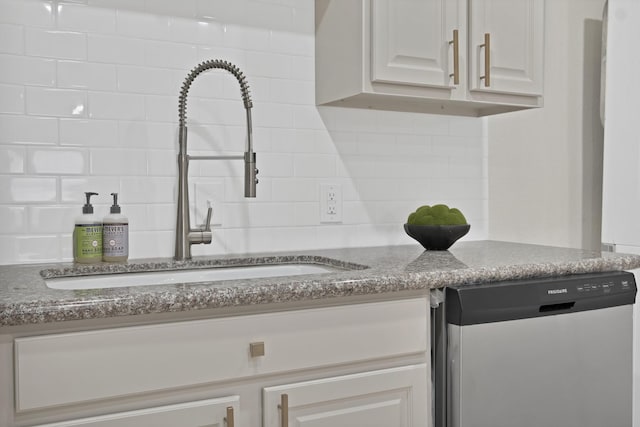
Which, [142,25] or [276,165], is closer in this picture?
[142,25]

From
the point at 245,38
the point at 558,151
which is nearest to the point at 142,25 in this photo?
the point at 245,38

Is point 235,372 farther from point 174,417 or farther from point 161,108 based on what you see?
point 161,108

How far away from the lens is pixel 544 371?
153 centimetres

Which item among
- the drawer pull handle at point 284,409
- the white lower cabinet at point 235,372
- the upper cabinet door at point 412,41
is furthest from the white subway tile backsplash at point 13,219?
the upper cabinet door at point 412,41

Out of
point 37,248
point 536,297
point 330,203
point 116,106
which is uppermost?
point 116,106

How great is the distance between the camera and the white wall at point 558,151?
2.44 metres

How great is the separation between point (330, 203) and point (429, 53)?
1.98 feet

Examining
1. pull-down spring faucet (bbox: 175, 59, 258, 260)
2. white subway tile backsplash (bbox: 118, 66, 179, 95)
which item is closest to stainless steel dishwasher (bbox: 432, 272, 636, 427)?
pull-down spring faucet (bbox: 175, 59, 258, 260)

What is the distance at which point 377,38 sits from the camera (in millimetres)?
1805

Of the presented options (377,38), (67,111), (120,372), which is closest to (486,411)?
(120,372)

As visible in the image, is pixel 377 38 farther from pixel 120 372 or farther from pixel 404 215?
pixel 120 372

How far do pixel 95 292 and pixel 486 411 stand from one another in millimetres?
962

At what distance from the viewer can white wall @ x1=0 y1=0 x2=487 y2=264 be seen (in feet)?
5.44

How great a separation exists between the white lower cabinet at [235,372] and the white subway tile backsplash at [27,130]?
79 cm
